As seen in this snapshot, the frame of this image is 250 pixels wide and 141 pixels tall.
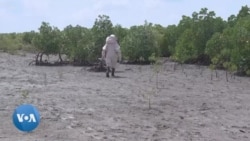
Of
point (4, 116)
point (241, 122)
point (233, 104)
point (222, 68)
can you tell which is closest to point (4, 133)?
point (4, 116)

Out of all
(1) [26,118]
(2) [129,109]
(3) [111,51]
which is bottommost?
(2) [129,109]

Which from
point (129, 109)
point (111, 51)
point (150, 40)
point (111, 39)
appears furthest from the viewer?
point (150, 40)

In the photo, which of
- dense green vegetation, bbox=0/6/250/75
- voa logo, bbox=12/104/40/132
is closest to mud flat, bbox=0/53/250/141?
voa logo, bbox=12/104/40/132

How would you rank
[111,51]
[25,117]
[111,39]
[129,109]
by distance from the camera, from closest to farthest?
[25,117] < [129,109] < [111,39] < [111,51]

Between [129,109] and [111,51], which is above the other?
[111,51]

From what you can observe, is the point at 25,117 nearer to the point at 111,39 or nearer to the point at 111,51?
the point at 111,39

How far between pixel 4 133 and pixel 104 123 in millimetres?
2197

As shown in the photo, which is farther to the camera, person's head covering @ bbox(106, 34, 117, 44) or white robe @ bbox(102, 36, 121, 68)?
white robe @ bbox(102, 36, 121, 68)

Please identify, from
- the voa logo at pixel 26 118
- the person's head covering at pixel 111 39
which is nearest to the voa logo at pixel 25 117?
the voa logo at pixel 26 118

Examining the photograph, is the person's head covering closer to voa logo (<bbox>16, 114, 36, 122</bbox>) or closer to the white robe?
the white robe

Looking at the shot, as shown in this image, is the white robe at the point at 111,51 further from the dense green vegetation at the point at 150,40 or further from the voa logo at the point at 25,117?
the voa logo at the point at 25,117

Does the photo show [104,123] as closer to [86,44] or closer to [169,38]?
[86,44]

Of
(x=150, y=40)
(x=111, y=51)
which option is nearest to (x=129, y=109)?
(x=111, y=51)

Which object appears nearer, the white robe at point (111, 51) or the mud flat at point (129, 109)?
the mud flat at point (129, 109)
